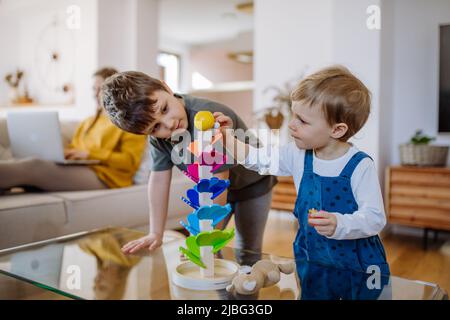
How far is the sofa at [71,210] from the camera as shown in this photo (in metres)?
1.58

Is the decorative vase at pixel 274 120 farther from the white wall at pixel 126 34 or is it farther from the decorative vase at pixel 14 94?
the decorative vase at pixel 14 94

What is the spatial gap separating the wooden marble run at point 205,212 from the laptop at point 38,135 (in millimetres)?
1303

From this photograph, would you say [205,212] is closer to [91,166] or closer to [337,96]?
[337,96]

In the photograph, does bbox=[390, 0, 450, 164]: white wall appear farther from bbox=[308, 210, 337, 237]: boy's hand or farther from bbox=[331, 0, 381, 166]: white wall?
bbox=[308, 210, 337, 237]: boy's hand

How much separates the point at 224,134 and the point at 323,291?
1.34 ft

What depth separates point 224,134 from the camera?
3.16 feet

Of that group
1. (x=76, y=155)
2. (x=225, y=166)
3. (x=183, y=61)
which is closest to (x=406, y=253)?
(x=225, y=166)

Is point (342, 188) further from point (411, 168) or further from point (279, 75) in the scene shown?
point (279, 75)

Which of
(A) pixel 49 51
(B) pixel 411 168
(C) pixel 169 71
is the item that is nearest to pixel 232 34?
(C) pixel 169 71

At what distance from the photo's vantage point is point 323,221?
82 cm

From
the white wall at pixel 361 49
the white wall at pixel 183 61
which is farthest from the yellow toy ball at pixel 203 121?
the white wall at pixel 183 61

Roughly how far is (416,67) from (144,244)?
253cm

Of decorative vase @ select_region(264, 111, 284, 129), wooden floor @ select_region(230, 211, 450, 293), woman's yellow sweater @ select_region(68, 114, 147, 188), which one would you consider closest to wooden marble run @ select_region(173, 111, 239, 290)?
woman's yellow sweater @ select_region(68, 114, 147, 188)

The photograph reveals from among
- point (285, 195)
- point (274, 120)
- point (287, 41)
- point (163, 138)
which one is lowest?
point (285, 195)
